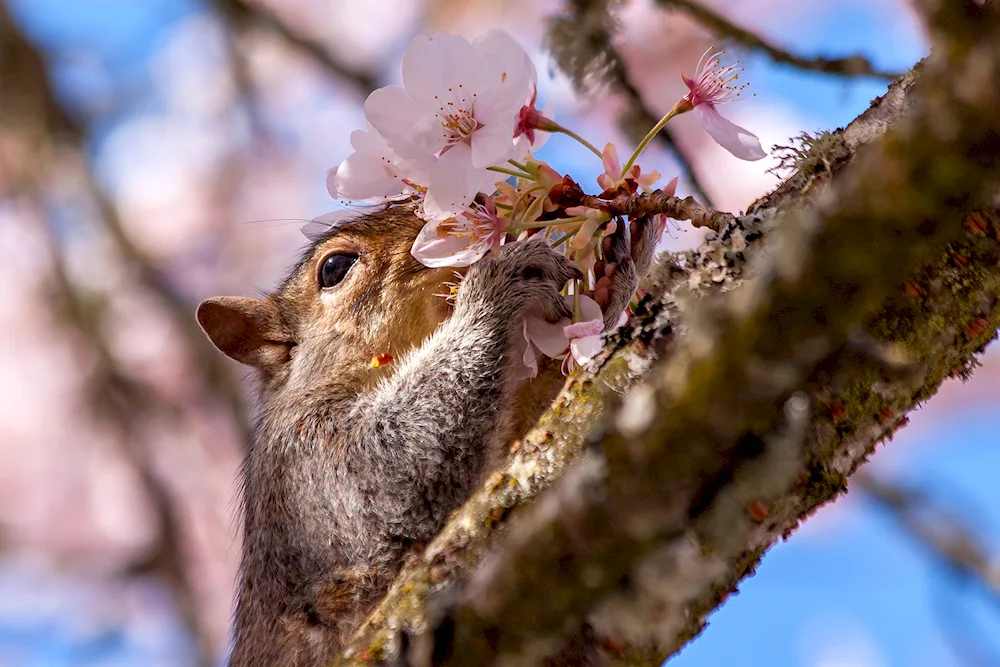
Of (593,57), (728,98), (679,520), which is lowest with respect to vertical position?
(679,520)

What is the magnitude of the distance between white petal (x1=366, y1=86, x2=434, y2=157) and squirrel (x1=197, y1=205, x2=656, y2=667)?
614 millimetres

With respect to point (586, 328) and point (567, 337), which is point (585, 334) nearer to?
point (586, 328)

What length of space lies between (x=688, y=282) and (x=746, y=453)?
45 cm

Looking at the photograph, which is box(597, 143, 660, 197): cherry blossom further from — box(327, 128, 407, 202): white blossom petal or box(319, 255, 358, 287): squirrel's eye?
box(319, 255, 358, 287): squirrel's eye

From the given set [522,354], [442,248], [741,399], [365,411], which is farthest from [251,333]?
[741,399]

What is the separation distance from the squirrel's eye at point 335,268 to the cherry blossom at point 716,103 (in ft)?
5.00

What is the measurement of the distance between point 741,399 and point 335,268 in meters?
2.40

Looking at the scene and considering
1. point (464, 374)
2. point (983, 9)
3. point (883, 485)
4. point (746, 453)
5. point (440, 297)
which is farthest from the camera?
point (883, 485)

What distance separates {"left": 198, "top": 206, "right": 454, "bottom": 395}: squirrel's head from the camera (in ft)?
10.1

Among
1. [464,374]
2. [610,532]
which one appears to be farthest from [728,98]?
[610,532]

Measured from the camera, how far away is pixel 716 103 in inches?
83.0

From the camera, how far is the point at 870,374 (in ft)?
4.06

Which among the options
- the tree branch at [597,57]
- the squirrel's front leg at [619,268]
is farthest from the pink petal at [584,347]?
the tree branch at [597,57]

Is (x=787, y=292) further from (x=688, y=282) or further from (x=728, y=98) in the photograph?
(x=728, y=98)
